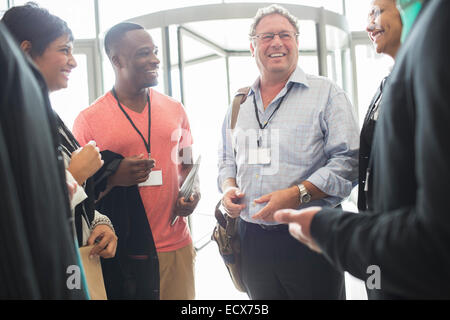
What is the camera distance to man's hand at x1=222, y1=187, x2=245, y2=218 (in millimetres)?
1548

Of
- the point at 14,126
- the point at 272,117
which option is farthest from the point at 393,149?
the point at 272,117

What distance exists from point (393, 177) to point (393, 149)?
0.05 meters

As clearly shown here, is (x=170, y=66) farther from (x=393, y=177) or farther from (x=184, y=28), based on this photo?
(x=393, y=177)

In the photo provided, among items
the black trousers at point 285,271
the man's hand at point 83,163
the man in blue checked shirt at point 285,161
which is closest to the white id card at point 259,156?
the man in blue checked shirt at point 285,161

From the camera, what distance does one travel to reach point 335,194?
1443mm

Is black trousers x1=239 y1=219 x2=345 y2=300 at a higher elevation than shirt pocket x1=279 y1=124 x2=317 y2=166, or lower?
lower

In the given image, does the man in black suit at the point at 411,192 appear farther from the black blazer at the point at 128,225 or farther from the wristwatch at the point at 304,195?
the black blazer at the point at 128,225

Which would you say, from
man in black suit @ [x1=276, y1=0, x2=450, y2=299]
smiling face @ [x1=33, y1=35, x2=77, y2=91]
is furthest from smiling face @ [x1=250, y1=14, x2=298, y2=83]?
man in black suit @ [x1=276, y1=0, x2=450, y2=299]

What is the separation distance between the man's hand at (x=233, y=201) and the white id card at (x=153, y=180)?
13.9 inches

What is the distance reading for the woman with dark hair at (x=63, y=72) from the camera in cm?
128

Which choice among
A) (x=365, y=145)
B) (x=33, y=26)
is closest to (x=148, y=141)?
(x=33, y=26)

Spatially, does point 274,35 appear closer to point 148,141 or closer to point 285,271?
point 148,141

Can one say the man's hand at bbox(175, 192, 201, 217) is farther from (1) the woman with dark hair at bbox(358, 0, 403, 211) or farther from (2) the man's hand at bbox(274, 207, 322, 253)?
(2) the man's hand at bbox(274, 207, 322, 253)

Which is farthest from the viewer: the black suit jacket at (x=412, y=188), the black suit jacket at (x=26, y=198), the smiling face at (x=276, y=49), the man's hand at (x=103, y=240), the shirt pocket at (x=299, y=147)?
the smiling face at (x=276, y=49)
